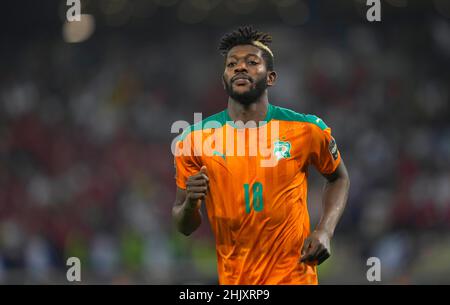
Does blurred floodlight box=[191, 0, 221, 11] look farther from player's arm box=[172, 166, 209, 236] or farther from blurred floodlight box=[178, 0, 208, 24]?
player's arm box=[172, 166, 209, 236]

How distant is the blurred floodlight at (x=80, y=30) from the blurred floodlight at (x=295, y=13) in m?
4.16

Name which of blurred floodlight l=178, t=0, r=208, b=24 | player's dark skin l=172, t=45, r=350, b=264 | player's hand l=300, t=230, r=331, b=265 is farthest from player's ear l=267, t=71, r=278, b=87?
blurred floodlight l=178, t=0, r=208, b=24

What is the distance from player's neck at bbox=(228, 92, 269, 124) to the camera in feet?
16.8

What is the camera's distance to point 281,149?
508 cm

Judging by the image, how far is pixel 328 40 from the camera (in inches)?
591

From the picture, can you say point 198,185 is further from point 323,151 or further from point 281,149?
point 323,151

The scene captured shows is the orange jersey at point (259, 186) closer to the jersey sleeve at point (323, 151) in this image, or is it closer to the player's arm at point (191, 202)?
the jersey sleeve at point (323, 151)

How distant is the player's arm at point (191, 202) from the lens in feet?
15.1

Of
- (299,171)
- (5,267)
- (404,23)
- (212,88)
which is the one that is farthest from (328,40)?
(299,171)

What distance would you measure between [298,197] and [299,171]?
189 millimetres

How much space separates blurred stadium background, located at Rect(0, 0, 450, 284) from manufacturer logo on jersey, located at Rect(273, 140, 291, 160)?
5.78 metres
